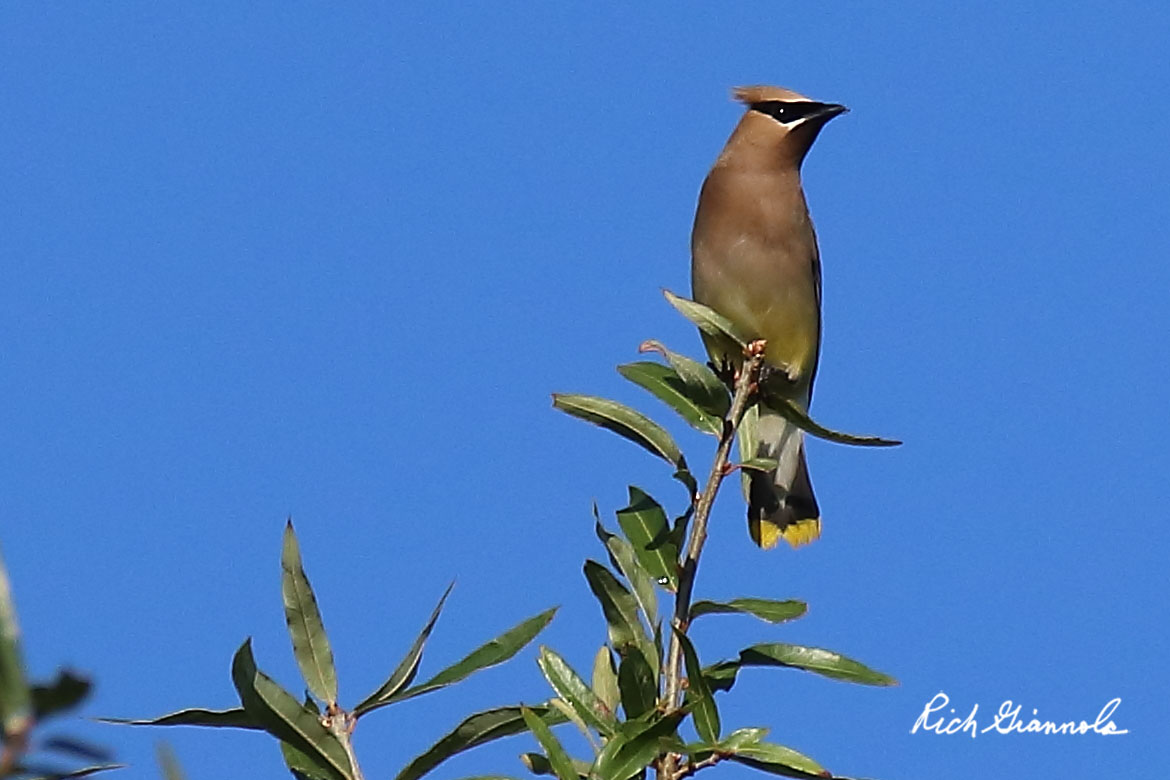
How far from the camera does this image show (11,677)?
50 cm

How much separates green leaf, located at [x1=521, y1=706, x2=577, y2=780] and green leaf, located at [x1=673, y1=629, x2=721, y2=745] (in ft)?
0.54

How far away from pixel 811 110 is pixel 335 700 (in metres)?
3.63

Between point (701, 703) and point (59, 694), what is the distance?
4.34ft

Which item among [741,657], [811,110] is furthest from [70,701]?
[811,110]

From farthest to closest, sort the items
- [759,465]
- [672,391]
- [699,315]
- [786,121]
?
[786,121]
[699,315]
[672,391]
[759,465]

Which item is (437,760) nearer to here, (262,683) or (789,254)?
(262,683)

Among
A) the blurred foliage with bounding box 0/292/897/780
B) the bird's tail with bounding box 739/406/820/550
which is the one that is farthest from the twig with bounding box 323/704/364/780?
the bird's tail with bounding box 739/406/820/550

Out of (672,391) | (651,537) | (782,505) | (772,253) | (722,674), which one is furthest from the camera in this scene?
(772,253)

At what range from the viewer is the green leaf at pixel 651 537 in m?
1.98

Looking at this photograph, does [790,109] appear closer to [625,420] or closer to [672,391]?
[672,391]

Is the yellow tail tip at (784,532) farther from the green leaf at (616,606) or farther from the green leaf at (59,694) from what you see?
the green leaf at (59,694)

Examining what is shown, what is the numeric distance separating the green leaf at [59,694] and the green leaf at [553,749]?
119 cm

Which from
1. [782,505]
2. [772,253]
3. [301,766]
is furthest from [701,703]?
[772,253]

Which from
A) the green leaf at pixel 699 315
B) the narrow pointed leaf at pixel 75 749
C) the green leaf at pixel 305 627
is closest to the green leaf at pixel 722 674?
the green leaf at pixel 305 627
